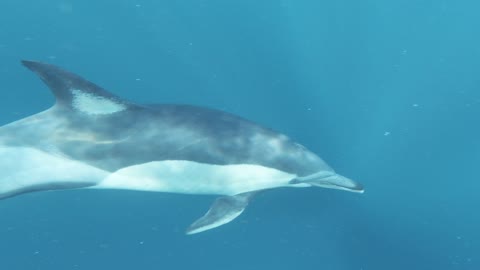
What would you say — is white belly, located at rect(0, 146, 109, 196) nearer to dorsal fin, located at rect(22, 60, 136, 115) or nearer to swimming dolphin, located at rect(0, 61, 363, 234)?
swimming dolphin, located at rect(0, 61, 363, 234)

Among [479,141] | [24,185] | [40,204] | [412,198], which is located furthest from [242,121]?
[479,141]

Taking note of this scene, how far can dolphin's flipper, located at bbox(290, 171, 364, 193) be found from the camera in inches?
268

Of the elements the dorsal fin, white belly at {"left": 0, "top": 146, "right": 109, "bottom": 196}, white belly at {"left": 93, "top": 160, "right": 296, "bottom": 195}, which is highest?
the dorsal fin

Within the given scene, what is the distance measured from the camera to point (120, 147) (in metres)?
5.96

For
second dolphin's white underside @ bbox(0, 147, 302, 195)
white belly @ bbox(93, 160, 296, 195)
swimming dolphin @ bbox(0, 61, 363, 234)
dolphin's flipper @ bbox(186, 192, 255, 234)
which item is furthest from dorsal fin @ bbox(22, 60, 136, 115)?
dolphin's flipper @ bbox(186, 192, 255, 234)

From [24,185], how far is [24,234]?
1878 mm

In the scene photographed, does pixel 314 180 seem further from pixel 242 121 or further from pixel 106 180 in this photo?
pixel 106 180

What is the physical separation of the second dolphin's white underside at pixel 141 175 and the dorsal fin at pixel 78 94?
0.64m

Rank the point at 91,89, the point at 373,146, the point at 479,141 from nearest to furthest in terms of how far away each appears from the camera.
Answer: the point at 91,89, the point at 373,146, the point at 479,141

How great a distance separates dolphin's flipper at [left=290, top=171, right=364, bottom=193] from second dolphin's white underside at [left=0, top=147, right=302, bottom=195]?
22 cm

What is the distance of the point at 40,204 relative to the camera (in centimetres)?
755

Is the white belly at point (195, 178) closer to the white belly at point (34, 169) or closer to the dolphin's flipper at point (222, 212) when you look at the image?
the dolphin's flipper at point (222, 212)

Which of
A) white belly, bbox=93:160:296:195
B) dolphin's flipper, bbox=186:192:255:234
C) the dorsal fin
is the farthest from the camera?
dolphin's flipper, bbox=186:192:255:234

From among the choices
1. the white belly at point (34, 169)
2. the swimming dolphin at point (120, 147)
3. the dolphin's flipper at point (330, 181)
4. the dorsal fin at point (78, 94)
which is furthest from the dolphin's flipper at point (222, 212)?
the dorsal fin at point (78, 94)
